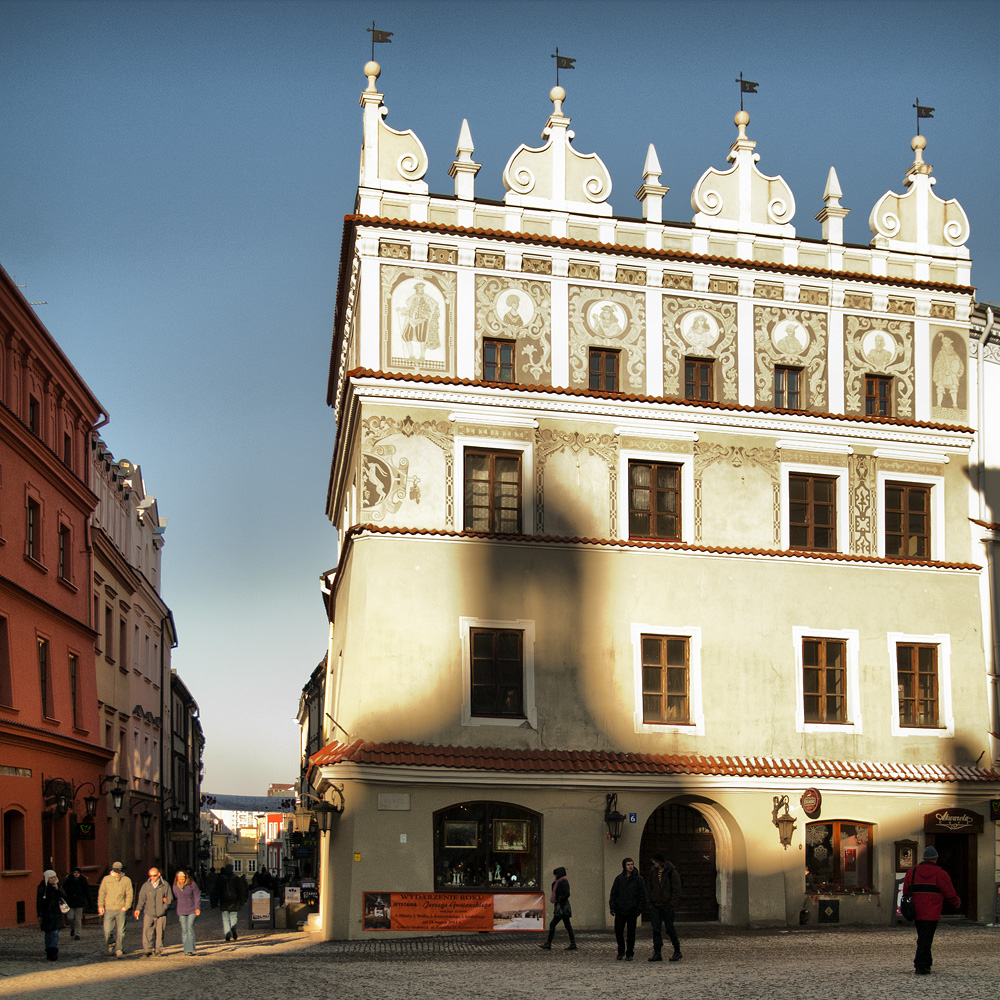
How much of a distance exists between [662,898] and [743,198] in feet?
56.1

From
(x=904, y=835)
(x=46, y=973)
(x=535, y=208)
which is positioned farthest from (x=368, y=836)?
(x=535, y=208)

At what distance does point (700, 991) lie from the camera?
17.3m

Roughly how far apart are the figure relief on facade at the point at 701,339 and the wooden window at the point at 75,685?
1933 centimetres

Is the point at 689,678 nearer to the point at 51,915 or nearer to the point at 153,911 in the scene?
the point at 153,911

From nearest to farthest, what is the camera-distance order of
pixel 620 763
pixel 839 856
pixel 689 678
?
pixel 620 763, pixel 689 678, pixel 839 856

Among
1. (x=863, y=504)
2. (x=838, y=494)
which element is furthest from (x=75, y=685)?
(x=863, y=504)

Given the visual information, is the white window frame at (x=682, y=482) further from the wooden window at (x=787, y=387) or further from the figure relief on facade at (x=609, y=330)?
the wooden window at (x=787, y=387)

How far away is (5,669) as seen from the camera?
31.3 meters

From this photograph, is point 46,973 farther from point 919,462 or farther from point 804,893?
point 919,462

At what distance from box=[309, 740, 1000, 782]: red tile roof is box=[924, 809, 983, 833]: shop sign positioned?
84cm

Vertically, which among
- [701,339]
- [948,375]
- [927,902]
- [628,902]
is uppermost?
[701,339]

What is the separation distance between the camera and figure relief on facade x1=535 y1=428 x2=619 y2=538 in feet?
94.0

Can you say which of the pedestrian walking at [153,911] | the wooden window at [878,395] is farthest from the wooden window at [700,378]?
the pedestrian walking at [153,911]

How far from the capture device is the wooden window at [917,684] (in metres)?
30.2
